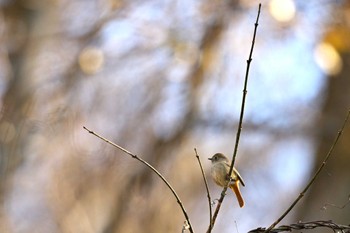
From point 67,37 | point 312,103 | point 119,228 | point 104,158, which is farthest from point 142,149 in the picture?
point 312,103

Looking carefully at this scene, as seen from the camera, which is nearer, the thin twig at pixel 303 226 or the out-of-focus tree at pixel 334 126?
the thin twig at pixel 303 226

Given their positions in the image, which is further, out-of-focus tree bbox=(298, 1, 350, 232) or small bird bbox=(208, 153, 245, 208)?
out-of-focus tree bbox=(298, 1, 350, 232)

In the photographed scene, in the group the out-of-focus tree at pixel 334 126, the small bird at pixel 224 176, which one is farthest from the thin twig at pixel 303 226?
the out-of-focus tree at pixel 334 126

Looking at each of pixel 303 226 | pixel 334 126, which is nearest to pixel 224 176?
pixel 303 226

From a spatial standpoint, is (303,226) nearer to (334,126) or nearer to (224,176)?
(224,176)

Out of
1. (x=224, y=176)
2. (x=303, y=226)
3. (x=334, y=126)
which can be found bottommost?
(x=303, y=226)

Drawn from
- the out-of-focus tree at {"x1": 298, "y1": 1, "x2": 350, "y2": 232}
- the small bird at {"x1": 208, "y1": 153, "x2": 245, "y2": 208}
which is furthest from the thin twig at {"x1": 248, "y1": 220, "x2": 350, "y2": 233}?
the out-of-focus tree at {"x1": 298, "y1": 1, "x2": 350, "y2": 232}

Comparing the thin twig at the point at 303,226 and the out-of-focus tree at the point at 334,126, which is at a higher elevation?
the out-of-focus tree at the point at 334,126

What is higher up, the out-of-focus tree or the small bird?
the out-of-focus tree

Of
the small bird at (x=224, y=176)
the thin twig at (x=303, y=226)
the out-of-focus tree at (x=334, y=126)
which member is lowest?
the thin twig at (x=303, y=226)

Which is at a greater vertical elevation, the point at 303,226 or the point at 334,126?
the point at 334,126

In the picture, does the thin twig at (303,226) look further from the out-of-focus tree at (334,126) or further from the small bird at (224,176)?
the out-of-focus tree at (334,126)

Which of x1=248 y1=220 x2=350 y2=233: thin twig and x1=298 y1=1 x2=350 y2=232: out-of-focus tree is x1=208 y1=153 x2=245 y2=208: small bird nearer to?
x1=248 y1=220 x2=350 y2=233: thin twig
